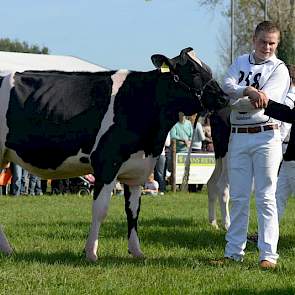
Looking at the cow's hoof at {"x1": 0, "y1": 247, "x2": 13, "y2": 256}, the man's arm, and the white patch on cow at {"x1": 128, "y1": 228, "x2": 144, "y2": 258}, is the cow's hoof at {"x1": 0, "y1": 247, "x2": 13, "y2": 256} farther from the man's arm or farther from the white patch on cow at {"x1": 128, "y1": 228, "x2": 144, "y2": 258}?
the man's arm

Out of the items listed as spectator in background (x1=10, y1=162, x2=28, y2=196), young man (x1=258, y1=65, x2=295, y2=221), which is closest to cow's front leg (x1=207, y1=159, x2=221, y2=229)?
young man (x1=258, y1=65, x2=295, y2=221)

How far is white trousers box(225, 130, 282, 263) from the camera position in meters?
7.68

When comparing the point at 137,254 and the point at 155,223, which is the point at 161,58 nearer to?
the point at 137,254

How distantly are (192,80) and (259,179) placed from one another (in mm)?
1282

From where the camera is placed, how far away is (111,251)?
8.75 m

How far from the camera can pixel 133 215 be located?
855 cm

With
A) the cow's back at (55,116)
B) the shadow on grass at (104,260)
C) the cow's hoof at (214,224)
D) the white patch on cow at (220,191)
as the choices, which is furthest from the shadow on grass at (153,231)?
the cow's back at (55,116)

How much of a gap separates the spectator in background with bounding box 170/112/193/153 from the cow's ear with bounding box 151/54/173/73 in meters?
12.5

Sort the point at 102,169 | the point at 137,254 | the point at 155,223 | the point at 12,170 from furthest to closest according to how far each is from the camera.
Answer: the point at 12,170
the point at 155,223
the point at 137,254
the point at 102,169

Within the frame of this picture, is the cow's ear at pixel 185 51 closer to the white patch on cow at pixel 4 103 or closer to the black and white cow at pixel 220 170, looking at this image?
the white patch on cow at pixel 4 103

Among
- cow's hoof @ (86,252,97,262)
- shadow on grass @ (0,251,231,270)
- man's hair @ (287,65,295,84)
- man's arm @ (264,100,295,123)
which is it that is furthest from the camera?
man's hair @ (287,65,295,84)

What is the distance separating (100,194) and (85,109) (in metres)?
0.91

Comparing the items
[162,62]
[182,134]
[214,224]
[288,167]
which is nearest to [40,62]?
[182,134]

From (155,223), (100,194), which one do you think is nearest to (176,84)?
(100,194)
